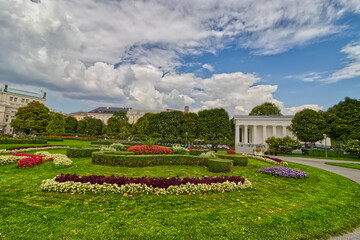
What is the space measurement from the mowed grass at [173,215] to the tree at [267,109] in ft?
189

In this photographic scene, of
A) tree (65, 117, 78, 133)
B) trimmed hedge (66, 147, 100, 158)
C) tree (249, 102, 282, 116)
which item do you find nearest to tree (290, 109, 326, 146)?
tree (249, 102, 282, 116)

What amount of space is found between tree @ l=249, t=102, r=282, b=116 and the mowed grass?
57512mm

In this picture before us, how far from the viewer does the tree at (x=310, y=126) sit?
29.3 metres

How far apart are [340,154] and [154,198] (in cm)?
3386

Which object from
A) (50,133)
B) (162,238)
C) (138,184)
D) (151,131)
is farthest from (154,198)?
(50,133)

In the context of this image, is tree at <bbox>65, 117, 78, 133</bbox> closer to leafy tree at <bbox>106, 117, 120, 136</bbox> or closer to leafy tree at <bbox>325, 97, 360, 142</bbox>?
leafy tree at <bbox>106, 117, 120, 136</bbox>

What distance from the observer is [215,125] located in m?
38.9

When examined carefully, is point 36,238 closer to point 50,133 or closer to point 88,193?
point 88,193

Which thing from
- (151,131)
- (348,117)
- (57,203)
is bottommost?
(57,203)

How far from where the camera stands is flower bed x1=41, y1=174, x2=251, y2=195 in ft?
19.0

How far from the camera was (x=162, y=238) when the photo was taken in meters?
3.39

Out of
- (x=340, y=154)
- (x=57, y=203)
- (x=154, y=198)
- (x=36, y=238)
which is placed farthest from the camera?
(x=340, y=154)

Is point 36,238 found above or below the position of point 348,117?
below

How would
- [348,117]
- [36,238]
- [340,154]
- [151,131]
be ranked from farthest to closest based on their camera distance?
[151,131] < [348,117] < [340,154] < [36,238]
